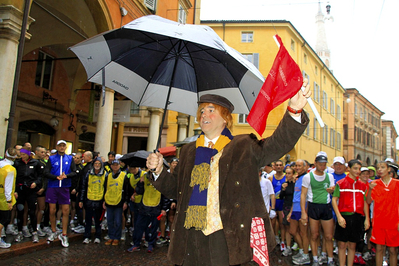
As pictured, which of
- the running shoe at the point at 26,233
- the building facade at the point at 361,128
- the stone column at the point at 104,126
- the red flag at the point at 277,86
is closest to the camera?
the red flag at the point at 277,86

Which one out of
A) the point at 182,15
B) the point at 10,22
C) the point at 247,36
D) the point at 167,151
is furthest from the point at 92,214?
the point at 247,36

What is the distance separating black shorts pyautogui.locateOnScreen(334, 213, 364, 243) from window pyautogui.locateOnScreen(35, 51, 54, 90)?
13.5 m

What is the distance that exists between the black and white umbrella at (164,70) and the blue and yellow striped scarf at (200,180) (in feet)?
3.68

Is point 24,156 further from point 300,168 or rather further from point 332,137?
point 332,137

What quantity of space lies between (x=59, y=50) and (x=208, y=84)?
14003 mm

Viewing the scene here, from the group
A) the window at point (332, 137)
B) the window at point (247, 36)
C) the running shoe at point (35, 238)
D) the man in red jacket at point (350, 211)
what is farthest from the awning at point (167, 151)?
the window at point (332, 137)

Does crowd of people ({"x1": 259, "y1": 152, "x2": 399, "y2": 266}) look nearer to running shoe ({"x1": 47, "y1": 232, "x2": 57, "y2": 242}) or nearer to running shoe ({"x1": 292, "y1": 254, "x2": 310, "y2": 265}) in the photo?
running shoe ({"x1": 292, "y1": 254, "x2": 310, "y2": 265})

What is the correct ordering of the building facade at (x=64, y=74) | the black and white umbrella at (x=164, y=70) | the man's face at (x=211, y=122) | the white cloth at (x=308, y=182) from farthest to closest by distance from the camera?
the building facade at (x=64, y=74)
the white cloth at (x=308, y=182)
the black and white umbrella at (x=164, y=70)
the man's face at (x=211, y=122)

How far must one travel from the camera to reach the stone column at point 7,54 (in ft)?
26.7

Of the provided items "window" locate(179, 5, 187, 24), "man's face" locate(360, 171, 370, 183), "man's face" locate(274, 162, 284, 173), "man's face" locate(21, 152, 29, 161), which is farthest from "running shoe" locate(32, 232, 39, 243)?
"window" locate(179, 5, 187, 24)

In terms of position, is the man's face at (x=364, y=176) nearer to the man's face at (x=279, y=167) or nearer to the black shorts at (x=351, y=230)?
the black shorts at (x=351, y=230)

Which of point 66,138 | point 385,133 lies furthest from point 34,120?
point 385,133

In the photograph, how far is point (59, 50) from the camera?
1593 cm

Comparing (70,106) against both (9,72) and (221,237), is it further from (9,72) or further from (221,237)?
(221,237)
